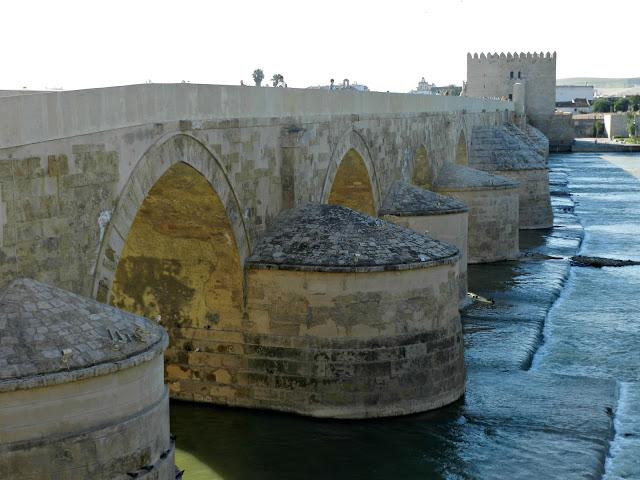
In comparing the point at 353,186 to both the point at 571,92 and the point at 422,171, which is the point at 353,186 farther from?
the point at 571,92

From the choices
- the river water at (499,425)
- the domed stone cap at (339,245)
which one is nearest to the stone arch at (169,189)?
the domed stone cap at (339,245)

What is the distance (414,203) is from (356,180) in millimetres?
1498

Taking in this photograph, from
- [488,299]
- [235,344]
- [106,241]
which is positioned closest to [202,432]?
[235,344]

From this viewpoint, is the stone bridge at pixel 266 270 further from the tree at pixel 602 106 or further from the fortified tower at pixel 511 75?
the tree at pixel 602 106

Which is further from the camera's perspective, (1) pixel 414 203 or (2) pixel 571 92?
(2) pixel 571 92

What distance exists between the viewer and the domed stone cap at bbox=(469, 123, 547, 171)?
98.5 feet

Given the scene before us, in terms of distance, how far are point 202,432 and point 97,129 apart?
174 inches

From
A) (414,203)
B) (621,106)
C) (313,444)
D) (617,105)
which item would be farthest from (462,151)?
(621,106)

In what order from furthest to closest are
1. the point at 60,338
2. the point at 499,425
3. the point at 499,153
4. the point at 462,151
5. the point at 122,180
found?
the point at 499,153 < the point at 462,151 < the point at 499,425 < the point at 122,180 < the point at 60,338

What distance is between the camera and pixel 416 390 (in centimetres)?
1191

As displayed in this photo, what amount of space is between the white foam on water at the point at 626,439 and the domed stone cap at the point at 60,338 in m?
5.61

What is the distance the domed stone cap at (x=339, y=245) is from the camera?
1183cm

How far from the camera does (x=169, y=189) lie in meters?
11.4

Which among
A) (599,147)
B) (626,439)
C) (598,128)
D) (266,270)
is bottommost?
(626,439)
